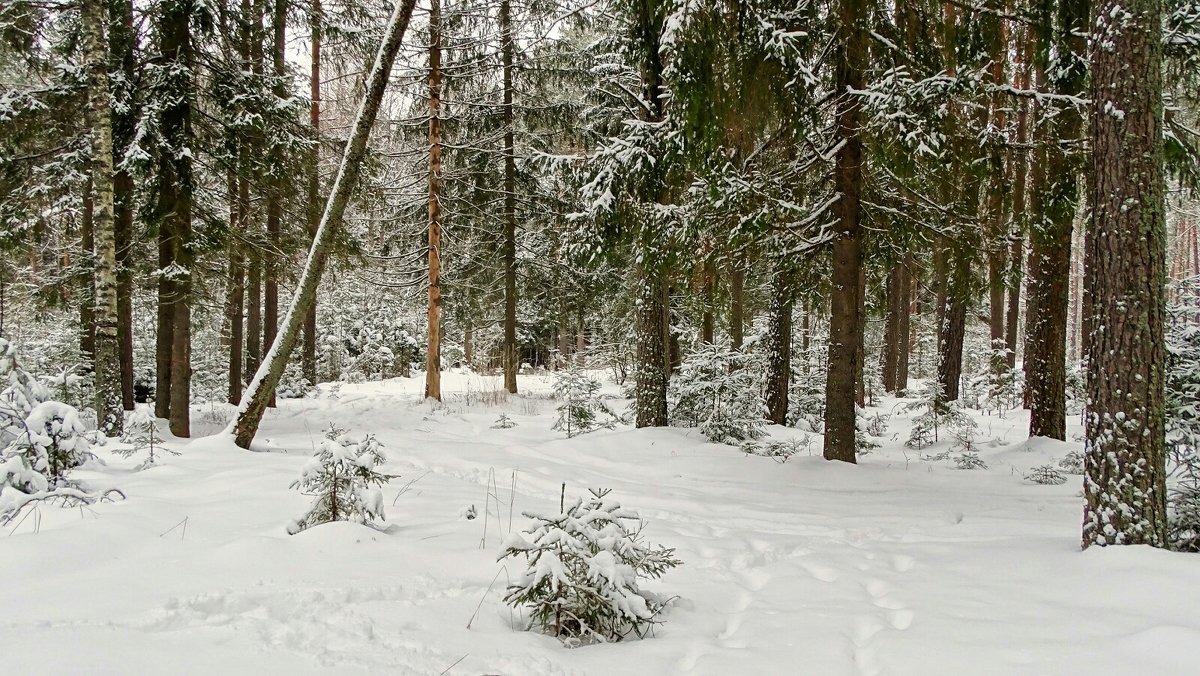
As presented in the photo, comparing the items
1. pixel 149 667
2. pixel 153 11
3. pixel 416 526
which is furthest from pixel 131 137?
pixel 149 667

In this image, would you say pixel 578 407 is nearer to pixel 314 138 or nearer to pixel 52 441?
pixel 314 138

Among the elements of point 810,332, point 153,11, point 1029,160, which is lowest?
point 810,332

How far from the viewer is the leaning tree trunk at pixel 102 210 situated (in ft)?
24.6

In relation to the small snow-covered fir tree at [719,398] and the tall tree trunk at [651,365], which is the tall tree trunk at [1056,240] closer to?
the small snow-covered fir tree at [719,398]

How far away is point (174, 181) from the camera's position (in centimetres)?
897

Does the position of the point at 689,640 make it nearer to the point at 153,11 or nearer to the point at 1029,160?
the point at 1029,160

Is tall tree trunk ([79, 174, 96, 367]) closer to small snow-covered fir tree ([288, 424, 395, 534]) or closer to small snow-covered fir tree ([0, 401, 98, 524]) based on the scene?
small snow-covered fir tree ([0, 401, 98, 524])

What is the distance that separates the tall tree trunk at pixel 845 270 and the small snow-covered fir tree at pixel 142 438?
680 centimetres

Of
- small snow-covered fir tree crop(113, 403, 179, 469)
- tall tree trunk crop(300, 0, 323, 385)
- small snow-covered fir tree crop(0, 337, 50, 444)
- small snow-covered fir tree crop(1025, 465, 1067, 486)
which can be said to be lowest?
small snow-covered fir tree crop(1025, 465, 1067, 486)

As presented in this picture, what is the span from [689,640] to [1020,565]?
2.31 meters

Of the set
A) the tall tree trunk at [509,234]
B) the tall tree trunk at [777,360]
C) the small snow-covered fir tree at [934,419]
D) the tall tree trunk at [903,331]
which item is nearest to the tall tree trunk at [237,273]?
the tall tree trunk at [509,234]

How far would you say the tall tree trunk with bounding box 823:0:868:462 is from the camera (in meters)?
6.80

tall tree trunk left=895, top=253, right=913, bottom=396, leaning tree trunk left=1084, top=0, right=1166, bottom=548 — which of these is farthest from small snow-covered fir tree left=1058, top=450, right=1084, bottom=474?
tall tree trunk left=895, top=253, right=913, bottom=396

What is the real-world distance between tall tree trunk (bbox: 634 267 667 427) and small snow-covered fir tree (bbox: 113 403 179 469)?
6125 millimetres
